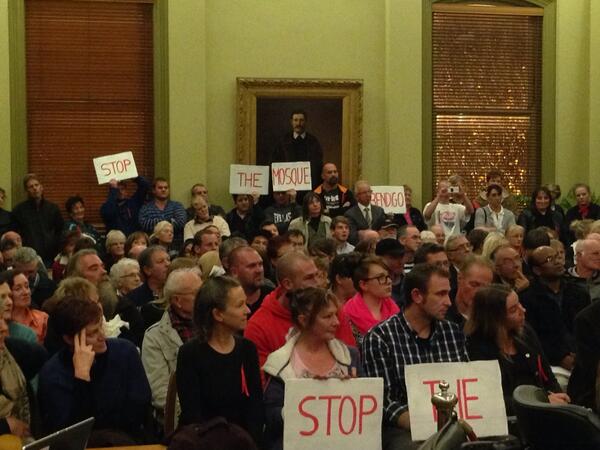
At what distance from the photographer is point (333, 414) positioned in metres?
6.00

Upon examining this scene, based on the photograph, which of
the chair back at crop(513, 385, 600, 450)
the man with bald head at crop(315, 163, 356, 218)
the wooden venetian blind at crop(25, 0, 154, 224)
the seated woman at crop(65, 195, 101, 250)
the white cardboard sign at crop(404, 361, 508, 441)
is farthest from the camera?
the wooden venetian blind at crop(25, 0, 154, 224)

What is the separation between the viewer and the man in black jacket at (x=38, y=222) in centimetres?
1491

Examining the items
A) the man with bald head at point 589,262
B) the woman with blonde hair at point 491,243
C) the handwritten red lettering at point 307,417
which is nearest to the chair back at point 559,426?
the handwritten red lettering at point 307,417

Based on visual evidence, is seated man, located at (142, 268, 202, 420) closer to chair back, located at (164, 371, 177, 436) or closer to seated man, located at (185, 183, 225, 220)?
chair back, located at (164, 371, 177, 436)

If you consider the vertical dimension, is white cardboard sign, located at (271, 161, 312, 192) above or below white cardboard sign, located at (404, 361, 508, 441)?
above

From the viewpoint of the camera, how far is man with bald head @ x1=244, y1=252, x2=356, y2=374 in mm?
7289

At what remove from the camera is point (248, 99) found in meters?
16.8

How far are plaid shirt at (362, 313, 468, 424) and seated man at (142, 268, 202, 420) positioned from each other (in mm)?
1166

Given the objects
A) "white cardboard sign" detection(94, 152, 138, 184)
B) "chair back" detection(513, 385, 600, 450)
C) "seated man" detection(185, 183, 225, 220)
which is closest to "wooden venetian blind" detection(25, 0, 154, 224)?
→ "white cardboard sign" detection(94, 152, 138, 184)

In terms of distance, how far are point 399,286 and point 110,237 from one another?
162 inches

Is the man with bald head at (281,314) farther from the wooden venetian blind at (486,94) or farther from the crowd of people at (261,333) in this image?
the wooden venetian blind at (486,94)

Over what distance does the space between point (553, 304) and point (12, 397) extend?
4588 millimetres

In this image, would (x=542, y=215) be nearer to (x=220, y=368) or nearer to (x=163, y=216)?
(x=163, y=216)

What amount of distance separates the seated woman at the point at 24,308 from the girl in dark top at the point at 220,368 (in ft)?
6.98
